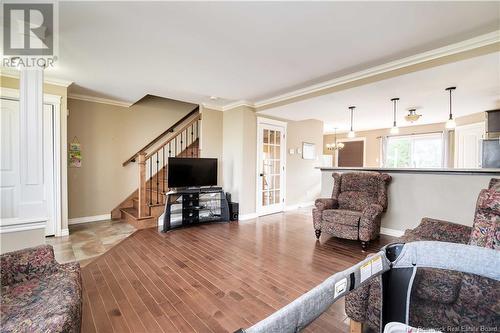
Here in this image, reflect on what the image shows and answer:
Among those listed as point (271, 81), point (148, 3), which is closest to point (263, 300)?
point (148, 3)

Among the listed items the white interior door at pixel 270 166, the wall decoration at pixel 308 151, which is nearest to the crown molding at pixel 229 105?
the white interior door at pixel 270 166

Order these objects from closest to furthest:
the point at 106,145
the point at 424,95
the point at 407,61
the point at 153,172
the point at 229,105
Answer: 1. the point at 407,61
2. the point at 424,95
3. the point at 106,145
4. the point at 229,105
5. the point at 153,172

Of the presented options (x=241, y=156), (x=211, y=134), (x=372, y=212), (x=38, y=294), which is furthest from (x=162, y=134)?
(x=372, y=212)

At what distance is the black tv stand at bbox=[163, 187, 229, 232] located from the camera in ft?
13.6

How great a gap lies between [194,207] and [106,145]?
7.67ft

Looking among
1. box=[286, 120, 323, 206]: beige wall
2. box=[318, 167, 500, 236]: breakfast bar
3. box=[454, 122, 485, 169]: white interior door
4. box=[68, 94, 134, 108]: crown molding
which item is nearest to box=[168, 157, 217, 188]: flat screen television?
box=[68, 94, 134, 108]: crown molding

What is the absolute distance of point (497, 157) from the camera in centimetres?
375

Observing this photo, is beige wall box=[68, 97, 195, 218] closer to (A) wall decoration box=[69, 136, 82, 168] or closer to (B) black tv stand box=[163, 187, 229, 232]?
(A) wall decoration box=[69, 136, 82, 168]

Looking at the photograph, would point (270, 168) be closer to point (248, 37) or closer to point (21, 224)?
point (248, 37)

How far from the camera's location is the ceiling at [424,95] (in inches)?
108

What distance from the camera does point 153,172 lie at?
5352 mm

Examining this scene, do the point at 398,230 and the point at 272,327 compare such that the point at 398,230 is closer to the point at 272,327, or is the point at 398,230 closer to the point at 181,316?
the point at 181,316

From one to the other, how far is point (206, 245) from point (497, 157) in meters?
5.02

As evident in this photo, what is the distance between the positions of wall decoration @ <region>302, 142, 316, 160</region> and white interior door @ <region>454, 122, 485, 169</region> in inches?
141
